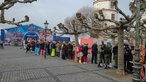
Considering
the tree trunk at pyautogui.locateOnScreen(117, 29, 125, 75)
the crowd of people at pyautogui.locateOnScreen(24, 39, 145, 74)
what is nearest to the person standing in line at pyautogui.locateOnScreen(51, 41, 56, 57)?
the crowd of people at pyautogui.locateOnScreen(24, 39, 145, 74)

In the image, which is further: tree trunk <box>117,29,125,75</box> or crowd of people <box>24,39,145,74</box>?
crowd of people <box>24,39,145,74</box>

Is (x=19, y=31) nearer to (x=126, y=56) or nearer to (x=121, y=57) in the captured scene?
(x=126, y=56)

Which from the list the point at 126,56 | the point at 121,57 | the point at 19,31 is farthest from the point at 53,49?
the point at 19,31

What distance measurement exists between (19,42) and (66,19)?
13885 millimetres

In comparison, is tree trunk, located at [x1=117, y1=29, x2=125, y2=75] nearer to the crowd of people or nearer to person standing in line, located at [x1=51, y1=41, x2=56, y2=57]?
the crowd of people

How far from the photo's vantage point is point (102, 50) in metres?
15.6

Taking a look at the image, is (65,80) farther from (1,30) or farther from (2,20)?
(1,30)

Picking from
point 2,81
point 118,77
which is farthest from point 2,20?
point 118,77

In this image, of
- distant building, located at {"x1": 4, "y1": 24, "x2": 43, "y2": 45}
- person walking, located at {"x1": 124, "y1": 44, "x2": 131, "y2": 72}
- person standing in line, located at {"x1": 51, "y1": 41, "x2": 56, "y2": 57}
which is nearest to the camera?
person walking, located at {"x1": 124, "y1": 44, "x2": 131, "y2": 72}

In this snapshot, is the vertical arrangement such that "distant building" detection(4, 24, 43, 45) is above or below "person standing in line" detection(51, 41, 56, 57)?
above

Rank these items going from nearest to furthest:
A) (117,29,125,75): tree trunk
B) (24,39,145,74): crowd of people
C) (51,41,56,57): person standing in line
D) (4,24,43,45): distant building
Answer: (117,29,125,75): tree trunk, (24,39,145,74): crowd of people, (51,41,56,57): person standing in line, (4,24,43,45): distant building

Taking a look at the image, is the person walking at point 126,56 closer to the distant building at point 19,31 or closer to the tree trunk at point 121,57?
the tree trunk at point 121,57

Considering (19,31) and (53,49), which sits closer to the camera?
(53,49)

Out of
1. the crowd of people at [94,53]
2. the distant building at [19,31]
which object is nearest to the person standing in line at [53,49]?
the crowd of people at [94,53]
